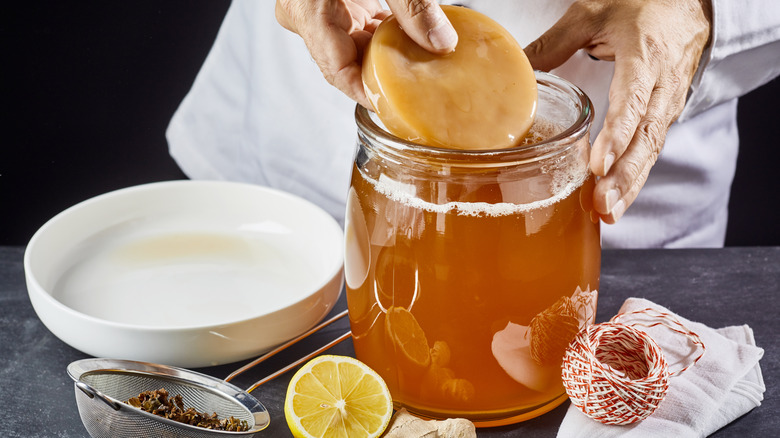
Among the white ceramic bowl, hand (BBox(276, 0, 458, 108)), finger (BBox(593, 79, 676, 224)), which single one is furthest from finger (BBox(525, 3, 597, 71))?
the white ceramic bowl

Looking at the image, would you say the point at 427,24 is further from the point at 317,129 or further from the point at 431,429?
the point at 317,129

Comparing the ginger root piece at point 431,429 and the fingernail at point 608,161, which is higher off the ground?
the fingernail at point 608,161

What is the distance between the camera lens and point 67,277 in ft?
3.02

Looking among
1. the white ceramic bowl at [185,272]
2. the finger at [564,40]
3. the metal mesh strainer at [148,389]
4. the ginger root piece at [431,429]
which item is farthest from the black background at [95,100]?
the ginger root piece at [431,429]

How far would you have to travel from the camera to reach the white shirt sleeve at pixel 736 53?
0.93 m

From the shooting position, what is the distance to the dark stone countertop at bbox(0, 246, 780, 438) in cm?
75

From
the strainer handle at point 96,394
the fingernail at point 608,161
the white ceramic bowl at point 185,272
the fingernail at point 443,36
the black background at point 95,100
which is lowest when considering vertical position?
the black background at point 95,100

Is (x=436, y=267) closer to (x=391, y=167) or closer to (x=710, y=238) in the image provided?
(x=391, y=167)

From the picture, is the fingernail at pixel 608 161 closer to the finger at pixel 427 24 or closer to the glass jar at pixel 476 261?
the glass jar at pixel 476 261

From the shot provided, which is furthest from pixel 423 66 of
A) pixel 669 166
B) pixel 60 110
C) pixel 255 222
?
pixel 60 110

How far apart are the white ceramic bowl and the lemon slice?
0.08 metres

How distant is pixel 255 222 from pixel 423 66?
48 cm

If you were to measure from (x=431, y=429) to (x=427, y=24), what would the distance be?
13.1 inches

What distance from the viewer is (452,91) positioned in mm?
611
